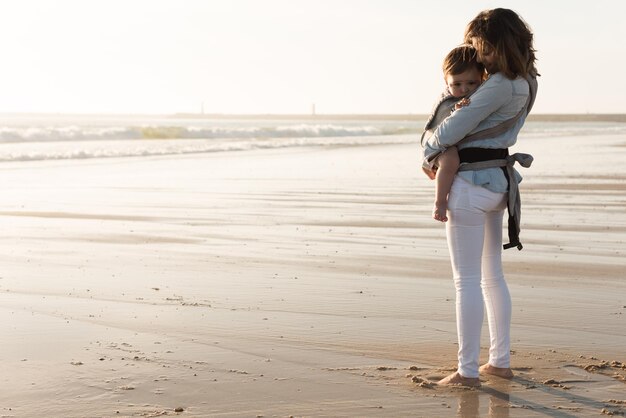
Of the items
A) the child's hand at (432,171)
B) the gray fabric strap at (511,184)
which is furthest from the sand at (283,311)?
the child's hand at (432,171)

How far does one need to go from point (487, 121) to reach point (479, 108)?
151 millimetres

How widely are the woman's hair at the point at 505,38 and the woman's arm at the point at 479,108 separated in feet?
0.21

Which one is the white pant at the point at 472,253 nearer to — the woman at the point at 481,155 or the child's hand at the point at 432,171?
the woman at the point at 481,155

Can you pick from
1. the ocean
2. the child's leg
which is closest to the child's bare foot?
the child's leg

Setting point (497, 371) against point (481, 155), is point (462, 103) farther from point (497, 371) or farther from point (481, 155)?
point (497, 371)

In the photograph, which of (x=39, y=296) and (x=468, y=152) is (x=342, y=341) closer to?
(x=468, y=152)

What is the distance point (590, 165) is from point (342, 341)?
686 inches

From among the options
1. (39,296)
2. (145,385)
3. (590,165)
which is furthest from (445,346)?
(590,165)

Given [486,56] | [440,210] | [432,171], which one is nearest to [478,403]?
[440,210]

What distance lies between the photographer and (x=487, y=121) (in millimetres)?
4672

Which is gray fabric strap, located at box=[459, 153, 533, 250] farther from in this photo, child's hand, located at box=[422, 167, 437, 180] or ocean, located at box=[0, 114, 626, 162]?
ocean, located at box=[0, 114, 626, 162]

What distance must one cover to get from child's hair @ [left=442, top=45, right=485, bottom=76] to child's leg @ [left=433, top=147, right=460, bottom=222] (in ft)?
1.25

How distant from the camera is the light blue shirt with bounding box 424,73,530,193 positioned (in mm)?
4547

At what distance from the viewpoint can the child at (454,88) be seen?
464 cm
